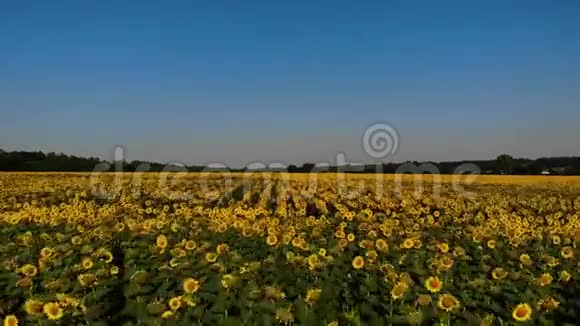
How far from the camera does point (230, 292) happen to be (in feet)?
17.4

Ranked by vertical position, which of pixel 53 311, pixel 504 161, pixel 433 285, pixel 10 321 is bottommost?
pixel 10 321

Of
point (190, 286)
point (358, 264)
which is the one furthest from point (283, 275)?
point (190, 286)

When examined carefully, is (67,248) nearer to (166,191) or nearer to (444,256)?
→ (444,256)

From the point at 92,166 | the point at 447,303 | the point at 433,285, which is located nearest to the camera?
the point at 447,303

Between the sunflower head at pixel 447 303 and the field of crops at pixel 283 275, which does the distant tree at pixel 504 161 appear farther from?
the sunflower head at pixel 447 303

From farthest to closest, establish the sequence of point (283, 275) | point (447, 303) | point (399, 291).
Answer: point (283, 275) → point (399, 291) → point (447, 303)

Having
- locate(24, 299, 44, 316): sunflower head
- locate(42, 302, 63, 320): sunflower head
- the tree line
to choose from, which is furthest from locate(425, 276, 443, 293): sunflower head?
the tree line

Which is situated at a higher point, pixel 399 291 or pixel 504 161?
pixel 504 161

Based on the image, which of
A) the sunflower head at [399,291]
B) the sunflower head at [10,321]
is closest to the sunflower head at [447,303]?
the sunflower head at [399,291]

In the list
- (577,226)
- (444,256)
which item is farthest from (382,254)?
(577,226)

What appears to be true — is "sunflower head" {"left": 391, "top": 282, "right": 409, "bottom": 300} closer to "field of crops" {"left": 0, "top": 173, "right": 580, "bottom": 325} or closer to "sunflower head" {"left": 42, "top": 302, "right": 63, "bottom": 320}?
"field of crops" {"left": 0, "top": 173, "right": 580, "bottom": 325}

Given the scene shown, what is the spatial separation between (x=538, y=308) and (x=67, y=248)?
561 centimetres

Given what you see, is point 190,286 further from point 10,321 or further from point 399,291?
point 399,291

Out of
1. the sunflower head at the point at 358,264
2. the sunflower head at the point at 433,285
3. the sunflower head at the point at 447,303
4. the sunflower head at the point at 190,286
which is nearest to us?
the sunflower head at the point at 447,303
